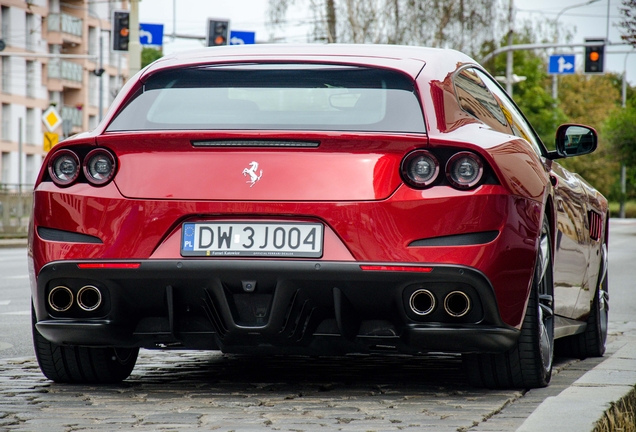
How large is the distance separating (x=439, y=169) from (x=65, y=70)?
206ft

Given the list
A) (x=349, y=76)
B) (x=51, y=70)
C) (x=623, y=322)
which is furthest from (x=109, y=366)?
(x=51, y=70)

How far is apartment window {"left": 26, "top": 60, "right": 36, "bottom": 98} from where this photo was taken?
202 feet

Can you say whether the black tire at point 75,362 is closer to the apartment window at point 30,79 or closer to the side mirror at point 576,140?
the side mirror at point 576,140

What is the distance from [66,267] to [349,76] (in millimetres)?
1398

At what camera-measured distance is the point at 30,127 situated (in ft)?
202

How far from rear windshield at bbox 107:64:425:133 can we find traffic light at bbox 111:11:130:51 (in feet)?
74.9

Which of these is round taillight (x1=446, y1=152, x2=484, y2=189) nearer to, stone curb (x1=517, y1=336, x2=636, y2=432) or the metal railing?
stone curb (x1=517, y1=336, x2=636, y2=432)

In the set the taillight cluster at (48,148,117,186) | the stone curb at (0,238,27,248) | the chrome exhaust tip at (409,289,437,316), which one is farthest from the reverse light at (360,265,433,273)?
the stone curb at (0,238,27,248)

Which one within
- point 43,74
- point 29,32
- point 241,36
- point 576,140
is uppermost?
point 29,32

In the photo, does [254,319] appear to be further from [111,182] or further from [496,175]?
[496,175]

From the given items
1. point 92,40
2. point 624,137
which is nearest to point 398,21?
point 624,137

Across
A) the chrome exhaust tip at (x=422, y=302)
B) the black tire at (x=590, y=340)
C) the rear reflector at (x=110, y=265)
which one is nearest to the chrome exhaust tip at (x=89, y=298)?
the rear reflector at (x=110, y=265)

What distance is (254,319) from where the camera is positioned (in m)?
4.74

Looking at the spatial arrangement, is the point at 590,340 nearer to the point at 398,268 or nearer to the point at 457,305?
the point at 457,305
